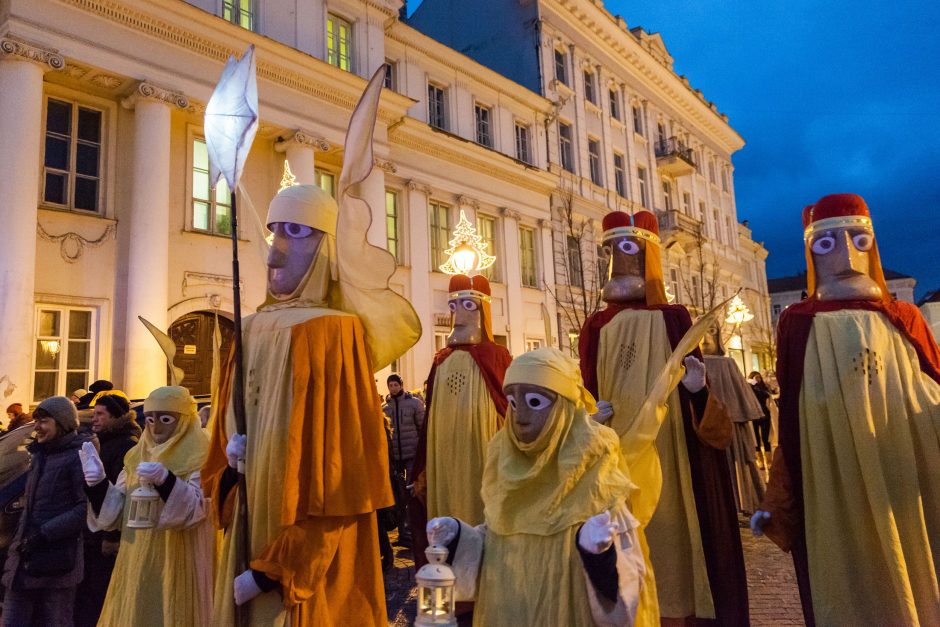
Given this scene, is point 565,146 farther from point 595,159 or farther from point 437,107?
point 437,107

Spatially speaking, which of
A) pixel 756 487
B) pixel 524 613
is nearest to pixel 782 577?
pixel 756 487

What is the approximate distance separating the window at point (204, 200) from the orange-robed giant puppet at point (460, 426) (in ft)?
27.9

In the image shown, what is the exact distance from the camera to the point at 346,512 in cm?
251

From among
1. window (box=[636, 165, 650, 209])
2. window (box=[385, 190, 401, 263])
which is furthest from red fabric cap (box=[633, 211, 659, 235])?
window (box=[636, 165, 650, 209])

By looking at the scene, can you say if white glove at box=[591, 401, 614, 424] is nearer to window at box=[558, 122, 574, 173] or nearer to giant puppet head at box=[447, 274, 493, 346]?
giant puppet head at box=[447, 274, 493, 346]

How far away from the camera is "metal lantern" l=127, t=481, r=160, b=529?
112 inches

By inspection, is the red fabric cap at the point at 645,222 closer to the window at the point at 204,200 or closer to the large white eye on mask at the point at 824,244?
the large white eye on mask at the point at 824,244

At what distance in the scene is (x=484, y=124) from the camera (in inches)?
749

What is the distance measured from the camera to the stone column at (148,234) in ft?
33.7

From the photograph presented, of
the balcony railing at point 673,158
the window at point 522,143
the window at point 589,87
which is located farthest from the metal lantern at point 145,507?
the balcony railing at point 673,158

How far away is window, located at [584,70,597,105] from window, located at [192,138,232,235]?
15543 mm

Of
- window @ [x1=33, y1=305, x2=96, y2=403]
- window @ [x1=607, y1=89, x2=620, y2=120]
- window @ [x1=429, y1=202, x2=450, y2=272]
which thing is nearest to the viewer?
window @ [x1=33, y1=305, x2=96, y2=403]

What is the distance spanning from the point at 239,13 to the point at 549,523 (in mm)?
13273

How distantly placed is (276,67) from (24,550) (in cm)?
1099
